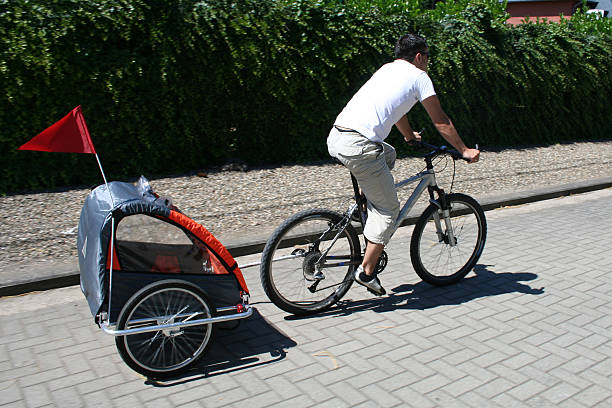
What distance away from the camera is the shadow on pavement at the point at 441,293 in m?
4.51

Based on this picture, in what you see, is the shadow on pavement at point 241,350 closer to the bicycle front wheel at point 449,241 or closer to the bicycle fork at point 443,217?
the bicycle front wheel at point 449,241

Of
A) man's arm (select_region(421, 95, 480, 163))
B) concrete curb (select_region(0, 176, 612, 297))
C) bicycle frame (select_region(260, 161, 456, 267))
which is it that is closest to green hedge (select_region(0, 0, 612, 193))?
concrete curb (select_region(0, 176, 612, 297))

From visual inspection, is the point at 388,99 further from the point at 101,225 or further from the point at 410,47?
the point at 101,225

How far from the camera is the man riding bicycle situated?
159 inches

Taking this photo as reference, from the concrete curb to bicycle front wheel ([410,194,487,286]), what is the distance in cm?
172

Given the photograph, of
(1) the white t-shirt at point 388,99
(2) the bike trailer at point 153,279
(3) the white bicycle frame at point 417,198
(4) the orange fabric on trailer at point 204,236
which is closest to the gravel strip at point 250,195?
(3) the white bicycle frame at point 417,198

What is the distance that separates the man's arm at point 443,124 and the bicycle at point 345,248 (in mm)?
206

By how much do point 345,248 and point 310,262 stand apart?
0.31 metres

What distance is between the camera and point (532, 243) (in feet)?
20.1

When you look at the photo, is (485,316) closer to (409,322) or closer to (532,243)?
(409,322)

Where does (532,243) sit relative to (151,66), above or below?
below

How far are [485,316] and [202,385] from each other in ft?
7.27

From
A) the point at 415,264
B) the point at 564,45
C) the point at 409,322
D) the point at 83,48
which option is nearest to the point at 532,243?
the point at 415,264

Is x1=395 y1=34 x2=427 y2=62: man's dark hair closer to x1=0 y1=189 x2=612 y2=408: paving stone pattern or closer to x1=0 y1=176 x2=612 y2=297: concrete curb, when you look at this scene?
x1=0 y1=189 x2=612 y2=408: paving stone pattern
